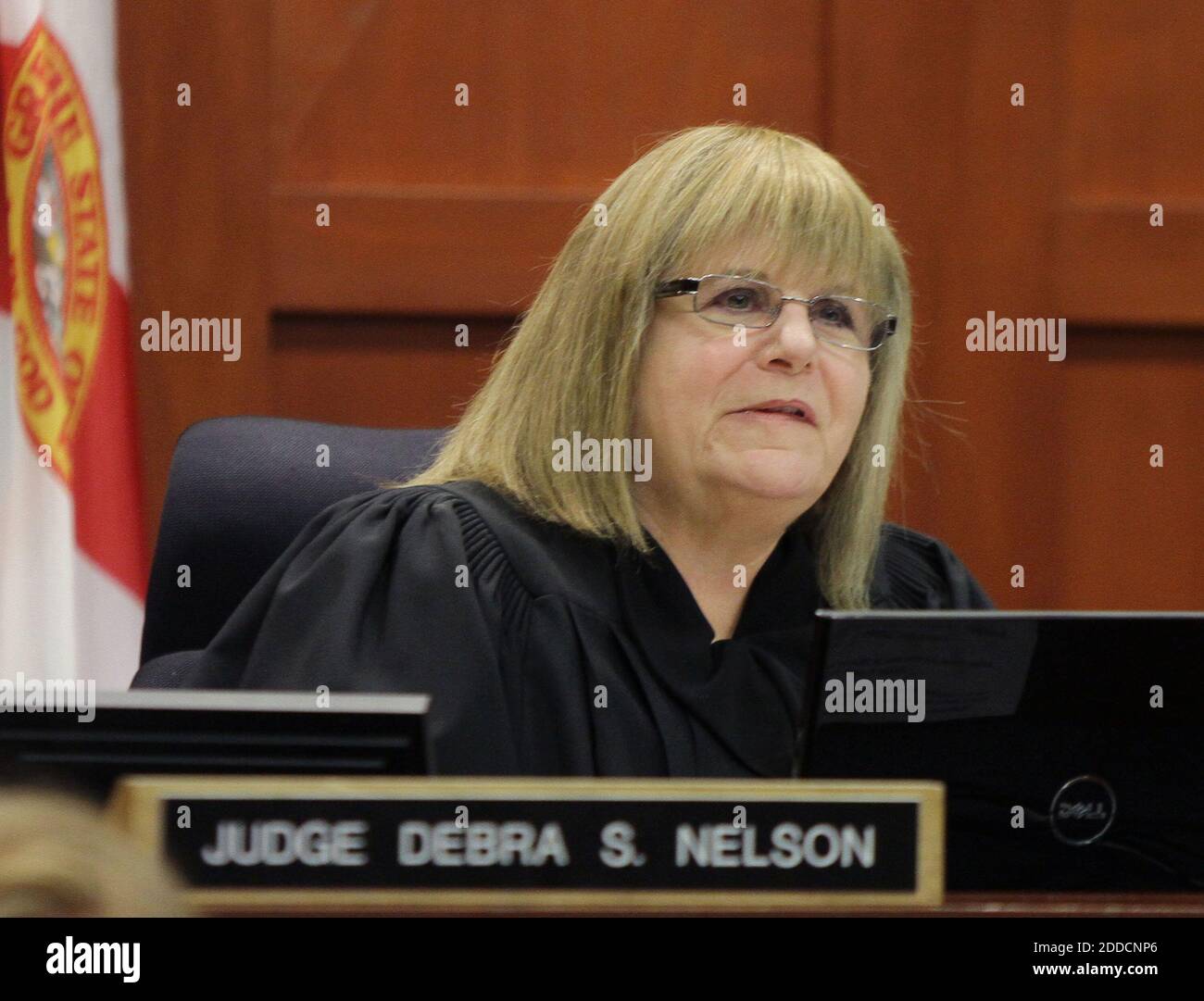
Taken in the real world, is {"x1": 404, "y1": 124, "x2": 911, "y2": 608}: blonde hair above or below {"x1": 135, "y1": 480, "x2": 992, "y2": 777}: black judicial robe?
above

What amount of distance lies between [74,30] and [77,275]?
37 centimetres

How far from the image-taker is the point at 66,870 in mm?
500

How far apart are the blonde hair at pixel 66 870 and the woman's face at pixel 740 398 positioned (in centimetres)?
104

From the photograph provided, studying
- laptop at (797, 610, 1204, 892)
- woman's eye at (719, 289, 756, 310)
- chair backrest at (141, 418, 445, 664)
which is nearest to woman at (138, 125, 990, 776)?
woman's eye at (719, 289, 756, 310)

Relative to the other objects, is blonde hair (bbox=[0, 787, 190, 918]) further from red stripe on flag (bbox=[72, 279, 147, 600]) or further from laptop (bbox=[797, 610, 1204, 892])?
red stripe on flag (bbox=[72, 279, 147, 600])

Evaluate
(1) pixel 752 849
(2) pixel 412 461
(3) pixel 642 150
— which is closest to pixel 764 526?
(2) pixel 412 461

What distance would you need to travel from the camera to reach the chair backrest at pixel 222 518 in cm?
171

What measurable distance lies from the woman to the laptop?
1.80 ft

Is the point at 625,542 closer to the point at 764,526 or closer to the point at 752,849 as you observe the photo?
the point at 764,526

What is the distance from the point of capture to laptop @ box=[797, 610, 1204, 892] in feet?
2.88

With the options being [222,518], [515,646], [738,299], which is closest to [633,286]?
[738,299]

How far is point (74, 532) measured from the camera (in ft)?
7.36

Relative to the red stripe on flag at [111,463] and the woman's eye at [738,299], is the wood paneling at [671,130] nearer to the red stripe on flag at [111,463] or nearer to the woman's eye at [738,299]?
the red stripe on flag at [111,463]
